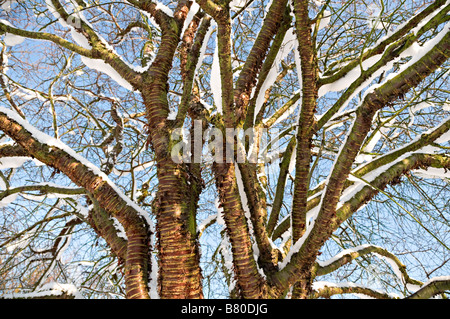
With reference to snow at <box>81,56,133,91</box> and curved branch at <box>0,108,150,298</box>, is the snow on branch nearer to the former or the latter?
curved branch at <box>0,108,150,298</box>

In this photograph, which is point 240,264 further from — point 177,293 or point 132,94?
point 132,94

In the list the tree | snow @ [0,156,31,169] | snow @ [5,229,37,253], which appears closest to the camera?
the tree

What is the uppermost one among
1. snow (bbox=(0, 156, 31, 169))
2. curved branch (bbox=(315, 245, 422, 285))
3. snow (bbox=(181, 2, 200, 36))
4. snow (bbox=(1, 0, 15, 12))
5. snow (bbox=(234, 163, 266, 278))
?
snow (bbox=(1, 0, 15, 12))

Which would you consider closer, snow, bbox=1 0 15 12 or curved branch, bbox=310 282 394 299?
curved branch, bbox=310 282 394 299

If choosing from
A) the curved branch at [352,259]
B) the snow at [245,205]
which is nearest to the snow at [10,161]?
the snow at [245,205]

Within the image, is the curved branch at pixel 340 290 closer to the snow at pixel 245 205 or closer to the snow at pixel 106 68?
the snow at pixel 245 205

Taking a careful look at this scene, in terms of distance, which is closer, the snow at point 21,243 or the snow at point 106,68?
the snow at point 106,68

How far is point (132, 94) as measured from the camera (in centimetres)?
454

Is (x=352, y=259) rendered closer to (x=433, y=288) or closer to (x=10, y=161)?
(x=433, y=288)

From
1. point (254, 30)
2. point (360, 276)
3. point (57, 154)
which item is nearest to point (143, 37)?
point (254, 30)

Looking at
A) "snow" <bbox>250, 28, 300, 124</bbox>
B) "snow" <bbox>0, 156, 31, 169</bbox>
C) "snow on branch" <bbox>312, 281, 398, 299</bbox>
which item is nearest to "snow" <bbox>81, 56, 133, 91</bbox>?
"snow" <bbox>250, 28, 300, 124</bbox>

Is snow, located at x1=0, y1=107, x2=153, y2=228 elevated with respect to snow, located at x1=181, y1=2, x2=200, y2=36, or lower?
lower
